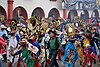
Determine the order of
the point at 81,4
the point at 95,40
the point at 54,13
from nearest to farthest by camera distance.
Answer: the point at 95,40, the point at 54,13, the point at 81,4

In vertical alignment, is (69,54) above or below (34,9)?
below

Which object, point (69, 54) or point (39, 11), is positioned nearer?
point (69, 54)

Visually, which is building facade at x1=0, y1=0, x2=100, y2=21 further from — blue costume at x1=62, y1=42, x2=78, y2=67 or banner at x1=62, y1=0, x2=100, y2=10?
blue costume at x1=62, y1=42, x2=78, y2=67

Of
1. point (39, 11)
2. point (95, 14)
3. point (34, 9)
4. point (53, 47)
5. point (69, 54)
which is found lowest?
point (69, 54)

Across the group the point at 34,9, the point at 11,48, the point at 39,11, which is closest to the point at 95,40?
the point at 11,48

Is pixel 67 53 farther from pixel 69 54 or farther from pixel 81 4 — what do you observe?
pixel 81 4

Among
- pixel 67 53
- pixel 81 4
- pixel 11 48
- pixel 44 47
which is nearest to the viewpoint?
pixel 67 53

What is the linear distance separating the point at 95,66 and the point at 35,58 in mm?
3653

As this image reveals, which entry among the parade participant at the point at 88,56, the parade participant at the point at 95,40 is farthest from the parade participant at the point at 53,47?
the parade participant at the point at 95,40

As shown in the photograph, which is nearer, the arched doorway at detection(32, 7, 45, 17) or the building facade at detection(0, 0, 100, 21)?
the building facade at detection(0, 0, 100, 21)

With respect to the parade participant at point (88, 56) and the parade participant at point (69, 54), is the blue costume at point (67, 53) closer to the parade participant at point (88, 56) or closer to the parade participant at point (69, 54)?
the parade participant at point (69, 54)

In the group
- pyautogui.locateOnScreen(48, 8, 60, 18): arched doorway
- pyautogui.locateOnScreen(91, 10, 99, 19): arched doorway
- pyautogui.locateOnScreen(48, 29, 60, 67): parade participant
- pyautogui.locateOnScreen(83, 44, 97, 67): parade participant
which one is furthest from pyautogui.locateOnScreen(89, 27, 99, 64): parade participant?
pyautogui.locateOnScreen(91, 10, 99, 19): arched doorway

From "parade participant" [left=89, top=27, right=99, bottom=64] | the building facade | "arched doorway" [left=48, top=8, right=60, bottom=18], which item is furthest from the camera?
"arched doorway" [left=48, top=8, right=60, bottom=18]

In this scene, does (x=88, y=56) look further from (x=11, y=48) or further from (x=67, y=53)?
(x=11, y=48)
